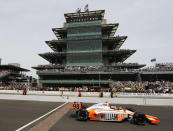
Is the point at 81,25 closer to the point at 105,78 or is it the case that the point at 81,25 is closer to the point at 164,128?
the point at 105,78

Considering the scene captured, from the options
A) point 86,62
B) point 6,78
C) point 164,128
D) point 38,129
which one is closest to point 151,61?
point 86,62

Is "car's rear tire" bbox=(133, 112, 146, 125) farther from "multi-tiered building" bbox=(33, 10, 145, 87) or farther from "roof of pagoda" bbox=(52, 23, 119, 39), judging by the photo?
"roof of pagoda" bbox=(52, 23, 119, 39)

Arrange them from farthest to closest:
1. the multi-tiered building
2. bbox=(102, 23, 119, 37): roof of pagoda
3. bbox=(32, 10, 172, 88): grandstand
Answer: bbox=(102, 23, 119, 37): roof of pagoda, the multi-tiered building, bbox=(32, 10, 172, 88): grandstand

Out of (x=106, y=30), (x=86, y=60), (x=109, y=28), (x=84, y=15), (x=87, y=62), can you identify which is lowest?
(x=87, y=62)

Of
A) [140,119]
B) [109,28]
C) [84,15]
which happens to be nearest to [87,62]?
[109,28]

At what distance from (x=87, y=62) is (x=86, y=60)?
34.8 inches

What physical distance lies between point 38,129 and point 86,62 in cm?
3923

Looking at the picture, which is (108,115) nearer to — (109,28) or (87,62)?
(87,62)

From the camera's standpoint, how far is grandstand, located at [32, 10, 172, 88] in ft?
132

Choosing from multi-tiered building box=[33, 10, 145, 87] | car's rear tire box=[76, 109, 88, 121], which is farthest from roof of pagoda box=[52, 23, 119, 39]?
car's rear tire box=[76, 109, 88, 121]

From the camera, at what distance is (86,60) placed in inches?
1780

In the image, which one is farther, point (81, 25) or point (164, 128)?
point (81, 25)

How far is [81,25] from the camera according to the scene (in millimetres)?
48031

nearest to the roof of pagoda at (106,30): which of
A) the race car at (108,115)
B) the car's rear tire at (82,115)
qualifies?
the race car at (108,115)
